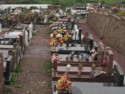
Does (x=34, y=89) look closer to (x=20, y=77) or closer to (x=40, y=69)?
(x=20, y=77)

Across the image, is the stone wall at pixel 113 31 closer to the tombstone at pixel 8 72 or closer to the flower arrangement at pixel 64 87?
the tombstone at pixel 8 72

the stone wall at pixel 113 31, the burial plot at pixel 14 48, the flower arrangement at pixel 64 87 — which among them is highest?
the flower arrangement at pixel 64 87

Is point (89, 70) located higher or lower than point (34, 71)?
higher

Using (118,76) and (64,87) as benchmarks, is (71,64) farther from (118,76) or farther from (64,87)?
(64,87)

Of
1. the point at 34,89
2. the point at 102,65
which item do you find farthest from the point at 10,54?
the point at 102,65

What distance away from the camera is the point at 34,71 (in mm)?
17078

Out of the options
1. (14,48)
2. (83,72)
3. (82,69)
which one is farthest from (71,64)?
(14,48)

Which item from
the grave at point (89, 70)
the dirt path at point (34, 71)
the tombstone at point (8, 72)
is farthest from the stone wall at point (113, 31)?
the tombstone at point (8, 72)

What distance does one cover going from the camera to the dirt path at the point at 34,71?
14.2m

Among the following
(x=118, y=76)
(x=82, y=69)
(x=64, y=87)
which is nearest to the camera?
(x=64, y=87)

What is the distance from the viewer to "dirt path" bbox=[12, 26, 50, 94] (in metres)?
14.2

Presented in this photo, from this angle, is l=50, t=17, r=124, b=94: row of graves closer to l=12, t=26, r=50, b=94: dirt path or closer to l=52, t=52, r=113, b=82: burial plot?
l=52, t=52, r=113, b=82: burial plot

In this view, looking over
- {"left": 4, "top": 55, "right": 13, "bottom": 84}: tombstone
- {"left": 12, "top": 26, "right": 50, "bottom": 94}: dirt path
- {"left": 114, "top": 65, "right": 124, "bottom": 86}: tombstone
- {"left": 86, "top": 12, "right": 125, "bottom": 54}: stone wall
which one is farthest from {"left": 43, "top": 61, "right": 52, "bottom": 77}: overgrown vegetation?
{"left": 86, "top": 12, "right": 125, "bottom": 54}: stone wall

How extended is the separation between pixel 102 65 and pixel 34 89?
109 inches
